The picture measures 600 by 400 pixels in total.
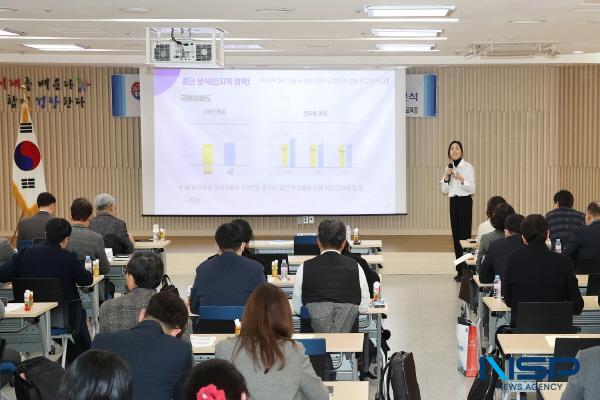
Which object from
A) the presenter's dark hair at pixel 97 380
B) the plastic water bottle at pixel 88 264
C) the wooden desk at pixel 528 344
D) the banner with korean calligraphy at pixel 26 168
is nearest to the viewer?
the presenter's dark hair at pixel 97 380

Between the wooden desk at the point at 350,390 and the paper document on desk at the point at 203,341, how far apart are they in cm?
108

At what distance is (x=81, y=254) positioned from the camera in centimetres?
Result: 853

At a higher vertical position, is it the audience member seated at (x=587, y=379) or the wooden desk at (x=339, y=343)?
the audience member seated at (x=587, y=379)

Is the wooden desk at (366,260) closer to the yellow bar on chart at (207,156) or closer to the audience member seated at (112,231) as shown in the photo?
the audience member seated at (112,231)

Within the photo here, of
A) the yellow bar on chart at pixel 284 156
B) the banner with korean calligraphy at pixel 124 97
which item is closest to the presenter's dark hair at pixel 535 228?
the yellow bar on chart at pixel 284 156

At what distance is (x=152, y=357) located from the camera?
397 cm

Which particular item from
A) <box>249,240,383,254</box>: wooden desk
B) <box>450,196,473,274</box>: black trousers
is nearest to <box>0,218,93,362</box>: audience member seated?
<box>249,240,383,254</box>: wooden desk

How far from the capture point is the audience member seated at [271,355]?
374cm

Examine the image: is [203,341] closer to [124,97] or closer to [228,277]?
[228,277]

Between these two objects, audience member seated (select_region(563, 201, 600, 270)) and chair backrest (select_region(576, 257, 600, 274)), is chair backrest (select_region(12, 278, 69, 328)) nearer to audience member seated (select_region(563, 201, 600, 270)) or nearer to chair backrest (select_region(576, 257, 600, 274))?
chair backrest (select_region(576, 257, 600, 274))

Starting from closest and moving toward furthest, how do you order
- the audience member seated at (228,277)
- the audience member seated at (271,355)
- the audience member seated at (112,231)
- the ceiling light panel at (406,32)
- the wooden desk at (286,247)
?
the audience member seated at (271,355)
the audience member seated at (228,277)
the audience member seated at (112,231)
the wooden desk at (286,247)
the ceiling light panel at (406,32)

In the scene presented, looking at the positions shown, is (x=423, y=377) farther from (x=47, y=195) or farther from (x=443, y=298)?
(x=47, y=195)

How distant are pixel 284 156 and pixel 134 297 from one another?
375 inches

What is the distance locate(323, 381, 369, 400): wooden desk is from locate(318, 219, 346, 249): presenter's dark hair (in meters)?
1.64
